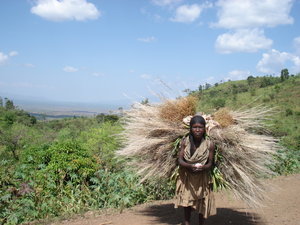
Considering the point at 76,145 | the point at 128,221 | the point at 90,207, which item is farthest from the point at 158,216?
the point at 76,145

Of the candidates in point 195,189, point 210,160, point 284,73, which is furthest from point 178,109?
point 284,73

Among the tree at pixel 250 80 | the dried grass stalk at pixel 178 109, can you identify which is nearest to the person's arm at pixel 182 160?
the dried grass stalk at pixel 178 109

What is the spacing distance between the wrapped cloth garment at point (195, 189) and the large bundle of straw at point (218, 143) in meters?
0.12

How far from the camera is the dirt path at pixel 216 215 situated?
14.2 feet

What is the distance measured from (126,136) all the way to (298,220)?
2.68 meters

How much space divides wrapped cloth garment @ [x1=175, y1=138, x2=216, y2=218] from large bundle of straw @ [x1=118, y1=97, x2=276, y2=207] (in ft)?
0.40

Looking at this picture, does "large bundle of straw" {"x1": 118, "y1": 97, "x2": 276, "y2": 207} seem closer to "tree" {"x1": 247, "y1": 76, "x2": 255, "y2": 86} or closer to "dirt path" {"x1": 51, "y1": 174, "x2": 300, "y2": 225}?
"dirt path" {"x1": 51, "y1": 174, "x2": 300, "y2": 225}

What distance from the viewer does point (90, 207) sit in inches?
218

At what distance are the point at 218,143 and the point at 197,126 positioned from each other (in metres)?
0.35

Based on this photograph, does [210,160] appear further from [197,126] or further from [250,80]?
[250,80]

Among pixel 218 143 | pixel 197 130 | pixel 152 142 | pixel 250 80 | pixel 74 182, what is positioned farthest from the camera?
pixel 250 80

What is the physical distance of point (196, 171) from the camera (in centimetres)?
335

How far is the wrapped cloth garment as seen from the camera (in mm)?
3441

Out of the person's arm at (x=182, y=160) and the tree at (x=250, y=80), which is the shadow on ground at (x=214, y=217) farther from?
the tree at (x=250, y=80)
